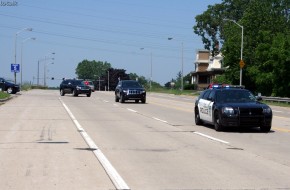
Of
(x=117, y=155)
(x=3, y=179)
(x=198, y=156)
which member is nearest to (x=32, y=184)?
(x=3, y=179)

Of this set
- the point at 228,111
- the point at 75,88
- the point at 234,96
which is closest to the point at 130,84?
the point at 75,88

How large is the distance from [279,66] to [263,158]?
46157 mm

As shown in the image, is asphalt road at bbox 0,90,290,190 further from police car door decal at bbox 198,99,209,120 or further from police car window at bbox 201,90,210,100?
police car window at bbox 201,90,210,100

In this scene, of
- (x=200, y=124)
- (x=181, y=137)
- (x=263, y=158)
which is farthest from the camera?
(x=200, y=124)

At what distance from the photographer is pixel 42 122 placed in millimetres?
→ 21562

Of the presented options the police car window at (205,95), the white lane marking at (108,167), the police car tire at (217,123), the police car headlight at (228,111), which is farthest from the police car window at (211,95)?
the white lane marking at (108,167)

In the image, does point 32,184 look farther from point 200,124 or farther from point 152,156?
point 200,124

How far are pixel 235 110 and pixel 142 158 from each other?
6.78 metres

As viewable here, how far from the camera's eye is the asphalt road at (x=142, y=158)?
29.7 feet

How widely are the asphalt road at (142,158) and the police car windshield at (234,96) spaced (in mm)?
1058

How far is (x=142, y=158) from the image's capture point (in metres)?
→ 11.8

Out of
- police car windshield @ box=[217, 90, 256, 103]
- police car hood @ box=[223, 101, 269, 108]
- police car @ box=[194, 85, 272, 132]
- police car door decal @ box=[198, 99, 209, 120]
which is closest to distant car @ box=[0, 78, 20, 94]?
police car door decal @ box=[198, 99, 209, 120]

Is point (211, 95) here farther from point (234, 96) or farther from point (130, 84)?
point (130, 84)

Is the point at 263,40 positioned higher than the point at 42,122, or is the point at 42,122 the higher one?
the point at 263,40
